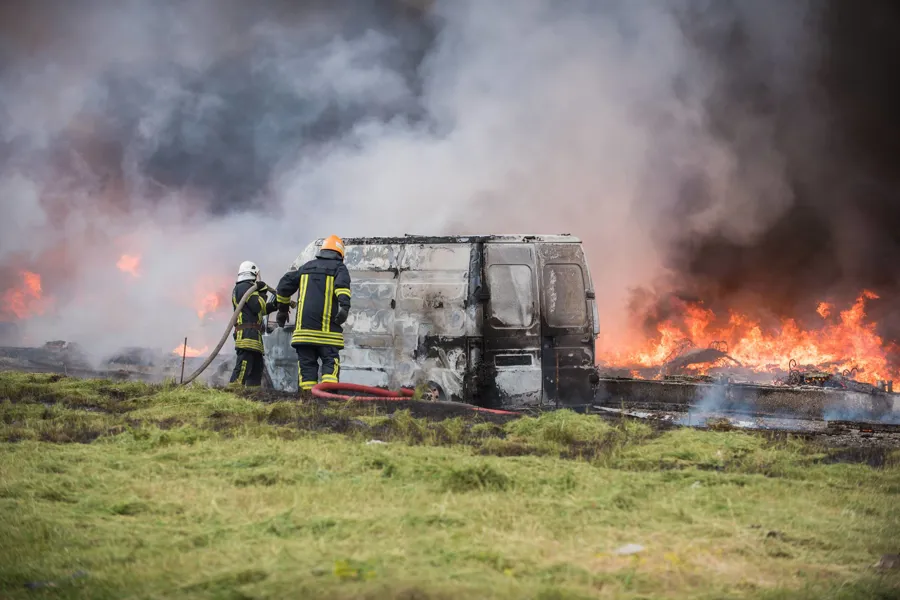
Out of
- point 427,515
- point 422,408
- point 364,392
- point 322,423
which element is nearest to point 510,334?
point 364,392

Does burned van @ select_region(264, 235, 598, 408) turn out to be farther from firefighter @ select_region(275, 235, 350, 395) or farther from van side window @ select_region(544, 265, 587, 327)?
firefighter @ select_region(275, 235, 350, 395)

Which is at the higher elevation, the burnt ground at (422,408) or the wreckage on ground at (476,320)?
the wreckage on ground at (476,320)

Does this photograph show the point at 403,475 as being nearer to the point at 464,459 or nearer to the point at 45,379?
the point at 464,459

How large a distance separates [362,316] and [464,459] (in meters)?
5.54

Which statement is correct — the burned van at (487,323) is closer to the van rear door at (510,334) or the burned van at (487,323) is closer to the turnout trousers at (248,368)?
the van rear door at (510,334)

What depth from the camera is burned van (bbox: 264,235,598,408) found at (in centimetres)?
941

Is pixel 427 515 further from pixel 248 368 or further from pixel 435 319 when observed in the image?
pixel 248 368

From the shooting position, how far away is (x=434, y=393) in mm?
9367

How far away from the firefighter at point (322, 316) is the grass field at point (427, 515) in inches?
130

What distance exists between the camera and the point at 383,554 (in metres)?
2.78

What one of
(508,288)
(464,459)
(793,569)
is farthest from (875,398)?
(793,569)

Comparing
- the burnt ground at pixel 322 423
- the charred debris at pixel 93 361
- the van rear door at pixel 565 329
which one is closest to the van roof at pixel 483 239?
the van rear door at pixel 565 329

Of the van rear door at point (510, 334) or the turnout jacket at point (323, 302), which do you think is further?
the van rear door at point (510, 334)

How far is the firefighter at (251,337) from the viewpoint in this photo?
1098 centimetres
